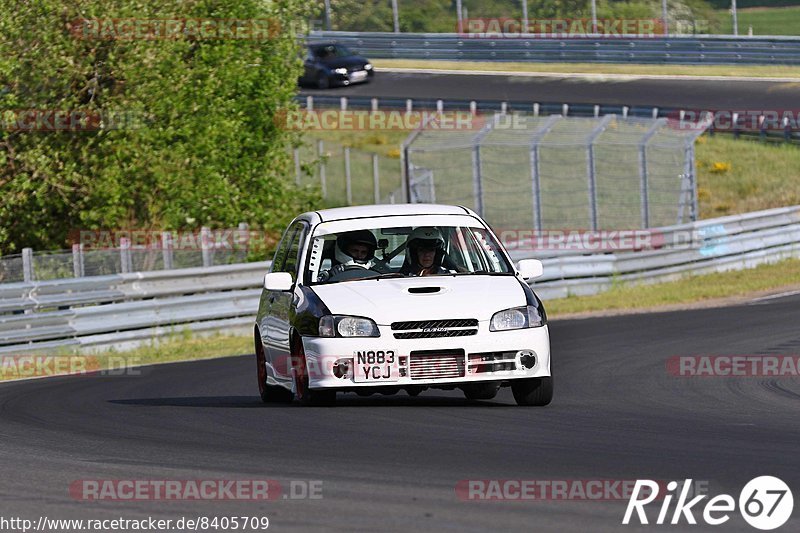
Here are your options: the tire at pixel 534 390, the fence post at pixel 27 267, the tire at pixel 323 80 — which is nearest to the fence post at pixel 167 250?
the fence post at pixel 27 267

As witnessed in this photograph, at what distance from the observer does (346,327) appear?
10.6 m

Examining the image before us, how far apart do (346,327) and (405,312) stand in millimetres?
423

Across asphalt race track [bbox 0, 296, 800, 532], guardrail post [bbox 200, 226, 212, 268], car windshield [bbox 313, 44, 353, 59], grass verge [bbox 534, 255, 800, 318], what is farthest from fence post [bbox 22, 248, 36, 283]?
car windshield [bbox 313, 44, 353, 59]

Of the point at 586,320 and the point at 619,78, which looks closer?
the point at 586,320

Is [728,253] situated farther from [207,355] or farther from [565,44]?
[565,44]

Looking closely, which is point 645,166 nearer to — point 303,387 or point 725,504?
point 303,387

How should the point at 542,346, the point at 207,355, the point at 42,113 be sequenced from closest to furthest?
the point at 542,346 → the point at 207,355 → the point at 42,113

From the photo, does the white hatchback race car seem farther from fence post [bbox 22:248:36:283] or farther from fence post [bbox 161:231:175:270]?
fence post [bbox 161:231:175:270]

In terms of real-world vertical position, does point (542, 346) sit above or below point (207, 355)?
above

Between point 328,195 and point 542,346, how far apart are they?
29060 mm

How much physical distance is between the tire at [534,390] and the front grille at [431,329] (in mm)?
583

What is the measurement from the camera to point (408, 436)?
9.24 m

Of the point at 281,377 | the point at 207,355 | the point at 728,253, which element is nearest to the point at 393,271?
the point at 281,377

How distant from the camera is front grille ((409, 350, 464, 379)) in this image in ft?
34.2
